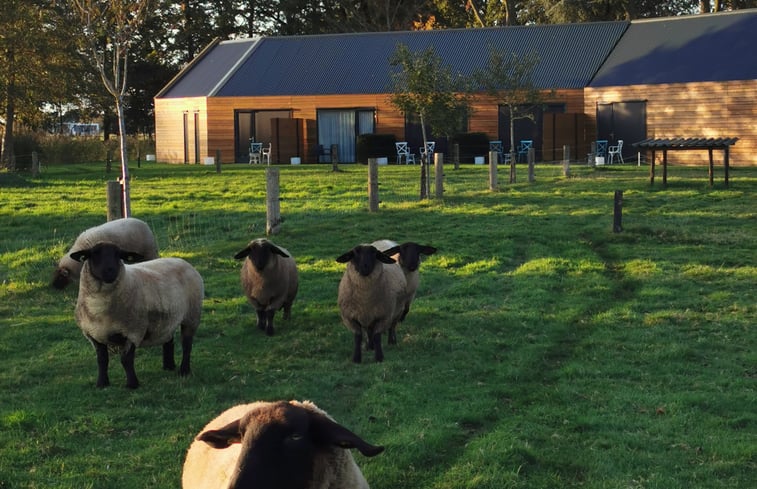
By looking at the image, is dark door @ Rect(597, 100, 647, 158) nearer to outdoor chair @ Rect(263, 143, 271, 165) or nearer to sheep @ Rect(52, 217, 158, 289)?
outdoor chair @ Rect(263, 143, 271, 165)

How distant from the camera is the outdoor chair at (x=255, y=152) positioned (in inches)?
1748

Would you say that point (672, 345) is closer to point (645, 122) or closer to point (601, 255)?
point (601, 255)

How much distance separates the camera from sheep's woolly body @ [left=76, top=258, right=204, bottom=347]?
814 cm

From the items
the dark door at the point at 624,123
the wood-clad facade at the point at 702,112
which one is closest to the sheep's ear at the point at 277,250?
the wood-clad facade at the point at 702,112

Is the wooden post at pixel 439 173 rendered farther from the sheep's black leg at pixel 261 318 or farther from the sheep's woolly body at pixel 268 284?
the sheep's black leg at pixel 261 318

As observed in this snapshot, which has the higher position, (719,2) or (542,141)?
(719,2)

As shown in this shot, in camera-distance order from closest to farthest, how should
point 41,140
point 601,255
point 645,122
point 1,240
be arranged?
point 601,255 < point 1,240 < point 645,122 < point 41,140

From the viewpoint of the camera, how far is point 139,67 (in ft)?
196

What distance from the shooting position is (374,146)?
1668 inches

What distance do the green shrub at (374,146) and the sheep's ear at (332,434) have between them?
38679mm

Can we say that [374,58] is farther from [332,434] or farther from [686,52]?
[332,434]

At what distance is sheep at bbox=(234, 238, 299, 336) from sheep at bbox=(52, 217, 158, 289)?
6.77 feet

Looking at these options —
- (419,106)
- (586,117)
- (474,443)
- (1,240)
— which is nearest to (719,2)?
(586,117)

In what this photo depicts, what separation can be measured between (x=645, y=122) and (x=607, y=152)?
7.10 ft
